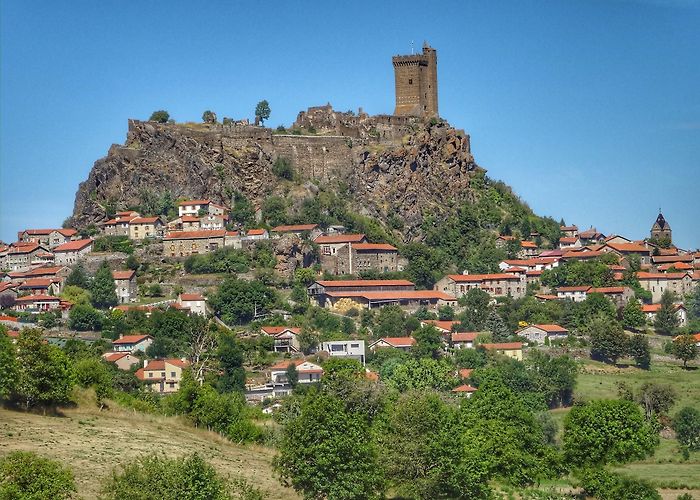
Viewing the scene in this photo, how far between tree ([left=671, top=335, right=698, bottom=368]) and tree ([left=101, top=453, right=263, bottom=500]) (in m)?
57.2

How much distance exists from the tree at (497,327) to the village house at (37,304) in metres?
31.4

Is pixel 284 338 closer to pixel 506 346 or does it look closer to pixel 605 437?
pixel 506 346

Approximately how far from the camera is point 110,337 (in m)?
96.9

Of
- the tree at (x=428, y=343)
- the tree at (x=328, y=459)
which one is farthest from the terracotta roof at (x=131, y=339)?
the tree at (x=328, y=459)

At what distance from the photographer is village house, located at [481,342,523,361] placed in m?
98.5

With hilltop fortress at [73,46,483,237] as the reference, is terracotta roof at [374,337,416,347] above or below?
below

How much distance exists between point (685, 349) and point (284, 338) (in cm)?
2801

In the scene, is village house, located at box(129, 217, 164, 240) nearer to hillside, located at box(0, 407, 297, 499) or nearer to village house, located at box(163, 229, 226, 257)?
village house, located at box(163, 229, 226, 257)

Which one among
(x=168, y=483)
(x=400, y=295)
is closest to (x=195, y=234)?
(x=400, y=295)

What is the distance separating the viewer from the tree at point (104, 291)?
104000 millimetres

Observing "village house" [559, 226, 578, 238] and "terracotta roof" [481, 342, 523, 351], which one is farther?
"village house" [559, 226, 578, 238]

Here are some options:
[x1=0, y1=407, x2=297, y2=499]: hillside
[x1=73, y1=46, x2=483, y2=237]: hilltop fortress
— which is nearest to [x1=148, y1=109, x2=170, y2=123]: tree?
[x1=73, y1=46, x2=483, y2=237]: hilltop fortress

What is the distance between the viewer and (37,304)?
10400 centimetres

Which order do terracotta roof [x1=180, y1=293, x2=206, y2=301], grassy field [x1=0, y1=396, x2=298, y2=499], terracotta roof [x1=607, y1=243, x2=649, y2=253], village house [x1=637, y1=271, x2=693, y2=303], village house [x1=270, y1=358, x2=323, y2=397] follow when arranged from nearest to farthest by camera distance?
grassy field [x1=0, y1=396, x2=298, y2=499] < village house [x1=270, y1=358, x2=323, y2=397] < terracotta roof [x1=180, y1=293, x2=206, y2=301] < village house [x1=637, y1=271, x2=693, y2=303] < terracotta roof [x1=607, y1=243, x2=649, y2=253]
